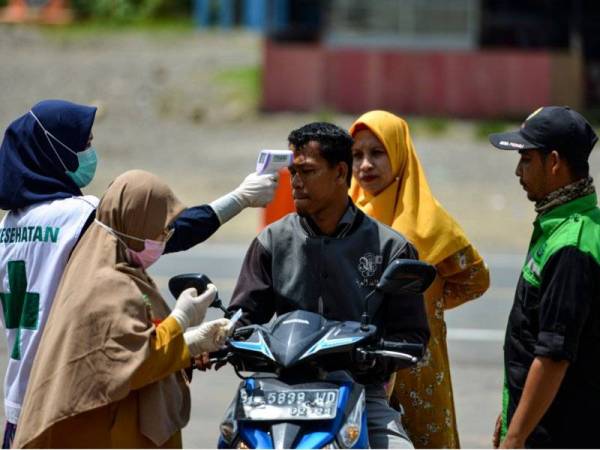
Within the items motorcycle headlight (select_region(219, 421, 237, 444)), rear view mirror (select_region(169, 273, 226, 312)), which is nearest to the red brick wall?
rear view mirror (select_region(169, 273, 226, 312))

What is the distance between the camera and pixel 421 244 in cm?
558

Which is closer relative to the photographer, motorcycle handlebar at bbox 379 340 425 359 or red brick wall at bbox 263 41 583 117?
motorcycle handlebar at bbox 379 340 425 359

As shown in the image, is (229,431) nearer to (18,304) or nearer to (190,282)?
(190,282)

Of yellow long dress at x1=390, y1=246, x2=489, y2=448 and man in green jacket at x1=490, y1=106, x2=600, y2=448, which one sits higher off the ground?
man in green jacket at x1=490, y1=106, x2=600, y2=448

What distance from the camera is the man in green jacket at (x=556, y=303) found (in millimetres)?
4273

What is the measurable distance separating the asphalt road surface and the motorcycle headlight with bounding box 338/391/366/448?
323 cm

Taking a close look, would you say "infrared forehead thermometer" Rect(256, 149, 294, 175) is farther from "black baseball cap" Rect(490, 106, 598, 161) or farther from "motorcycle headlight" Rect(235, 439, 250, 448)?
"motorcycle headlight" Rect(235, 439, 250, 448)

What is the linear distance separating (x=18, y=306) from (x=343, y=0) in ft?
91.1

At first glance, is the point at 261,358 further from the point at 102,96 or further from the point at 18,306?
the point at 102,96

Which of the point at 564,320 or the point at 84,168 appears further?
the point at 84,168

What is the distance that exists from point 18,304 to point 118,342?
2.25 feet

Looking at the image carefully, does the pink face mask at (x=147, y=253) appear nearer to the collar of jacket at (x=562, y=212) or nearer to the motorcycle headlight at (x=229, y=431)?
the motorcycle headlight at (x=229, y=431)

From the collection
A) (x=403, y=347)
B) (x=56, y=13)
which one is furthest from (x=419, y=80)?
(x=403, y=347)

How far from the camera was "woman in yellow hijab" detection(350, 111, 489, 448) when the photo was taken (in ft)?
18.3
